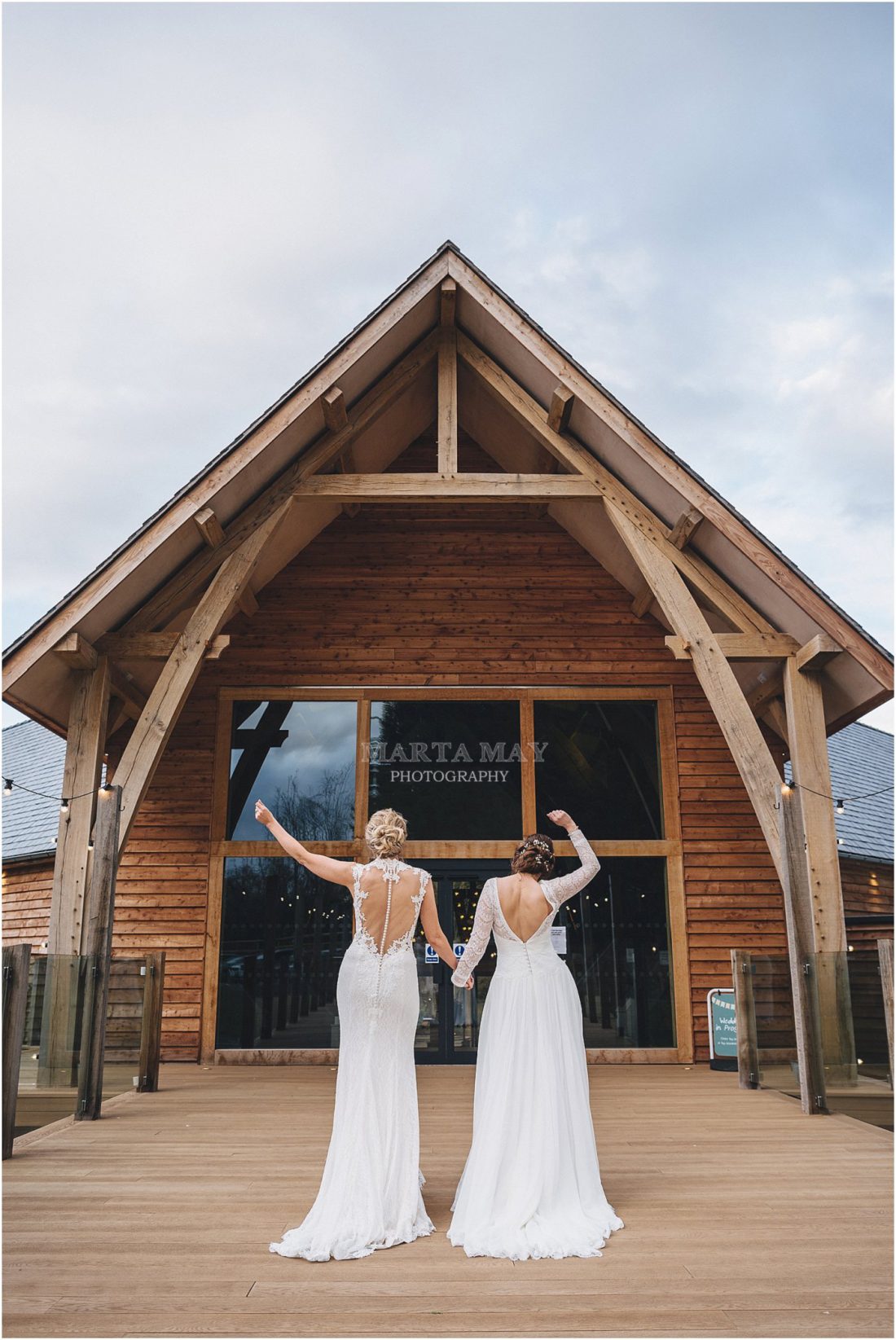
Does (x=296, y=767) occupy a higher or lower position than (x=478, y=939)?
higher

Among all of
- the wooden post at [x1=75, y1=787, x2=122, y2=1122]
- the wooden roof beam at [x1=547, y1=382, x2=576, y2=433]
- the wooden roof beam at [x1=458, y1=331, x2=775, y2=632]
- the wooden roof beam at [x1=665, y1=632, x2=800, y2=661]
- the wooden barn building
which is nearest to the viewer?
the wooden post at [x1=75, y1=787, x2=122, y2=1122]

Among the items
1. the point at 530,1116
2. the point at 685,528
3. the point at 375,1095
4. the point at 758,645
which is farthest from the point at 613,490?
the point at 375,1095

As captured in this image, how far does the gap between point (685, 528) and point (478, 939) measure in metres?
5.31

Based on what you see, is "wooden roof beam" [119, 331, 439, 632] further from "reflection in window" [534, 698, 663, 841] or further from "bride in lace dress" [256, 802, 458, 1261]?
"bride in lace dress" [256, 802, 458, 1261]

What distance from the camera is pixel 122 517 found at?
113ft

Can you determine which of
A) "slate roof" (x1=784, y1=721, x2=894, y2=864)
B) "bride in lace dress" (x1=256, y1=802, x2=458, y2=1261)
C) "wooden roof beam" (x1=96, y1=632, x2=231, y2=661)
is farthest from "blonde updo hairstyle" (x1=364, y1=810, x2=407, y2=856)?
"slate roof" (x1=784, y1=721, x2=894, y2=864)

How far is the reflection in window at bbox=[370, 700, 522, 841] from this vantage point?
977cm

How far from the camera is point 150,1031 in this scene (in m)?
7.46

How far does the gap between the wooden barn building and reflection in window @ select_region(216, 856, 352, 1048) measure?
0.03m

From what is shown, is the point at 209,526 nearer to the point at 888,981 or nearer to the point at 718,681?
the point at 718,681

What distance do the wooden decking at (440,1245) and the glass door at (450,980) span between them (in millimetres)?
3217

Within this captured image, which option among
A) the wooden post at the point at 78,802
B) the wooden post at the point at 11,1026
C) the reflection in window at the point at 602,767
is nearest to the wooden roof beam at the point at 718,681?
the reflection in window at the point at 602,767

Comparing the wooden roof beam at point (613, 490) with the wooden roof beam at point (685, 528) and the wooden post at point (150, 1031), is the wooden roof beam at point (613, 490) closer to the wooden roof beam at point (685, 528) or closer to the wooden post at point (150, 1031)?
the wooden roof beam at point (685, 528)

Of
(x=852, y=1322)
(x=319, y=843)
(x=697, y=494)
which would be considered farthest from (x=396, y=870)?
(x=319, y=843)
